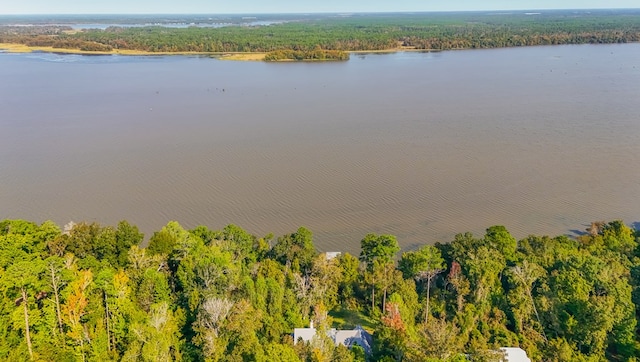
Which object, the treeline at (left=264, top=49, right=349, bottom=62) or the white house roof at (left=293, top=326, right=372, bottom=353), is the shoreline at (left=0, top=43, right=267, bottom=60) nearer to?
the treeline at (left=264, top=49, right=349, bottom=62)

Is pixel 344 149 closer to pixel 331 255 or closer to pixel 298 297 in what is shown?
pixel 331 255

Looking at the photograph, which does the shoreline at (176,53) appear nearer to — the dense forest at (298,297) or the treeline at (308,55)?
the treeline at (308,55)

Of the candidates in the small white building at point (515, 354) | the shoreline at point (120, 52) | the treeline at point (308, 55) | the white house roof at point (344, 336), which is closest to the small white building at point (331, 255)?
the white house roof at point (344, 336)

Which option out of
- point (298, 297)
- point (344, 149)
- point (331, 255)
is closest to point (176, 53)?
point (344, 149)

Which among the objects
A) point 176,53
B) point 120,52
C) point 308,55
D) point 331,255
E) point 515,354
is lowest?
point 515,354

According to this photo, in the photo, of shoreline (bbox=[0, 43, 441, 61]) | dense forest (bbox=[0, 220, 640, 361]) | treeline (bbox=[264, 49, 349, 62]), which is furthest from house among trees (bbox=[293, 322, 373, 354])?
shoreline (bbox=[0, 43, 441, 61])

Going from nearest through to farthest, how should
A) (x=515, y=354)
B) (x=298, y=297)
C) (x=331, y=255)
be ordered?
(x=515, y=354) → (x=298, y=297) → (x=331, y=255)
